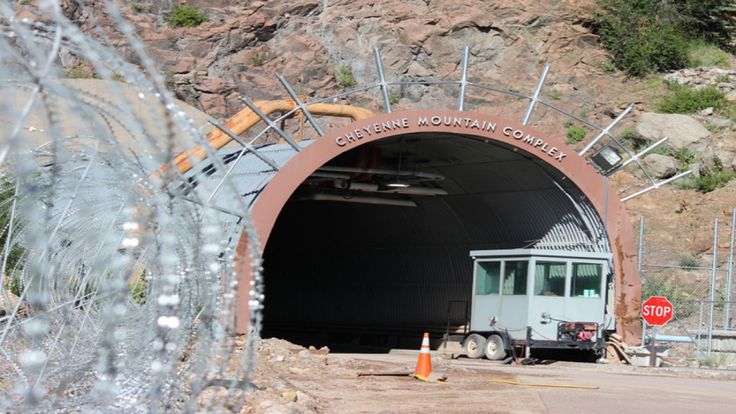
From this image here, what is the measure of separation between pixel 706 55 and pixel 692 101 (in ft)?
26.7

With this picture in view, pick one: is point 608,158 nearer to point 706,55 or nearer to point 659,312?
point 659,312

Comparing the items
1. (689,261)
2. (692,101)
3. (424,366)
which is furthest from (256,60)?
(424,366)

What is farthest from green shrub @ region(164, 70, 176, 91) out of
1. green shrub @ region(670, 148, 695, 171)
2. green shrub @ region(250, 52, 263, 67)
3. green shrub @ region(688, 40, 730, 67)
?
green shrub @ region(688, 40, 730, 67)

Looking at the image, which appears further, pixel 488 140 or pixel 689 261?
pixel 689 261

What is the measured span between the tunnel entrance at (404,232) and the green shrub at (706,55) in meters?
29.8

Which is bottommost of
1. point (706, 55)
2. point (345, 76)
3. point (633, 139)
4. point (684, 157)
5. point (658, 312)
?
point (658, 312)

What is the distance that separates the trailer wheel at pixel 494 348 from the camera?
25297 mm

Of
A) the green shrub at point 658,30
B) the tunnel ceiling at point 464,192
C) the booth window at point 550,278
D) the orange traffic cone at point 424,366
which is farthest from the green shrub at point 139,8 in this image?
the orange traffic cone at point 424,366

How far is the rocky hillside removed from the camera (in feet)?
172

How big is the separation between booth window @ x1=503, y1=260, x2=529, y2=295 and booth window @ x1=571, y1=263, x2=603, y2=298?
1013 millimetres

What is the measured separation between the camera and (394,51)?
5434cm

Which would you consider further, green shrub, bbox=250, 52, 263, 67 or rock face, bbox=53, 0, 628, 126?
green shrub, bbox=250, 52, 263, 67

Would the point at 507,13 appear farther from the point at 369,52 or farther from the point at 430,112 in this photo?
the point at 430,112

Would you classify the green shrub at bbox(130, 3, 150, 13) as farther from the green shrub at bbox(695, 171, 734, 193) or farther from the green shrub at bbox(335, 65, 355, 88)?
the green shrub at bbox(695, 171, 734, 193)
